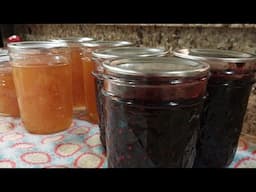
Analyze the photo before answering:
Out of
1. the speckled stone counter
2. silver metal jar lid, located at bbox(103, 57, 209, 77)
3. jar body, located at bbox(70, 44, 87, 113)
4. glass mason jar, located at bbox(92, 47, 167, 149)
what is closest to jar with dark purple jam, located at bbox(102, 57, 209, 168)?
silver metal jar lid, located at bbox(103, 57, 209, 77)

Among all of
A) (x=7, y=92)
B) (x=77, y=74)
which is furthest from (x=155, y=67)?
(x=7, y=92)

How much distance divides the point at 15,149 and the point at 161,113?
1.38 ft

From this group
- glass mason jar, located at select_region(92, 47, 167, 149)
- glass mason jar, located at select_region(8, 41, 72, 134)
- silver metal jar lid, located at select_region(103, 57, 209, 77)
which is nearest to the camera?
silver metal jar lid, located at select_region(103, 57, 209, 77)

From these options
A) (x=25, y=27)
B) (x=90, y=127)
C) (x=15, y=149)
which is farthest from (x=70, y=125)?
(x=25, y=27)

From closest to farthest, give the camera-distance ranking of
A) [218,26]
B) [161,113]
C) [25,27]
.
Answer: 1. [161,113]
2. [218,26]
3. [25,27]

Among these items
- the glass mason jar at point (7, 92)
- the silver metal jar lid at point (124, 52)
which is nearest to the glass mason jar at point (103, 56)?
the silver metal jar lid at point (124, 52)

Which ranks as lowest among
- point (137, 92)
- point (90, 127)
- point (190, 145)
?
point (90, 127)

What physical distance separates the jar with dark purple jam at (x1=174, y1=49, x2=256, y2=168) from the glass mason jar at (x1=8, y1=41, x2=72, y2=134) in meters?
0.35

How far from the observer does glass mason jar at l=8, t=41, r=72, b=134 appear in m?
0.67

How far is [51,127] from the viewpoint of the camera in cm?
71

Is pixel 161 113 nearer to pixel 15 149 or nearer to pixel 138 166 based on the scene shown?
pixel 138 166

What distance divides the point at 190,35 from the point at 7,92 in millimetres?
602

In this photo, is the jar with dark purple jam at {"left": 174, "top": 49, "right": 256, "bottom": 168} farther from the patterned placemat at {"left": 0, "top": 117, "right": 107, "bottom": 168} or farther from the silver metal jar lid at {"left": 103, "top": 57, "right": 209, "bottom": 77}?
the patterned placemat at {"left": 0, "top": 117, "right": 107, "bottom": 168}

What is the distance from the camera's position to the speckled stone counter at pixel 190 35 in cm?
64
